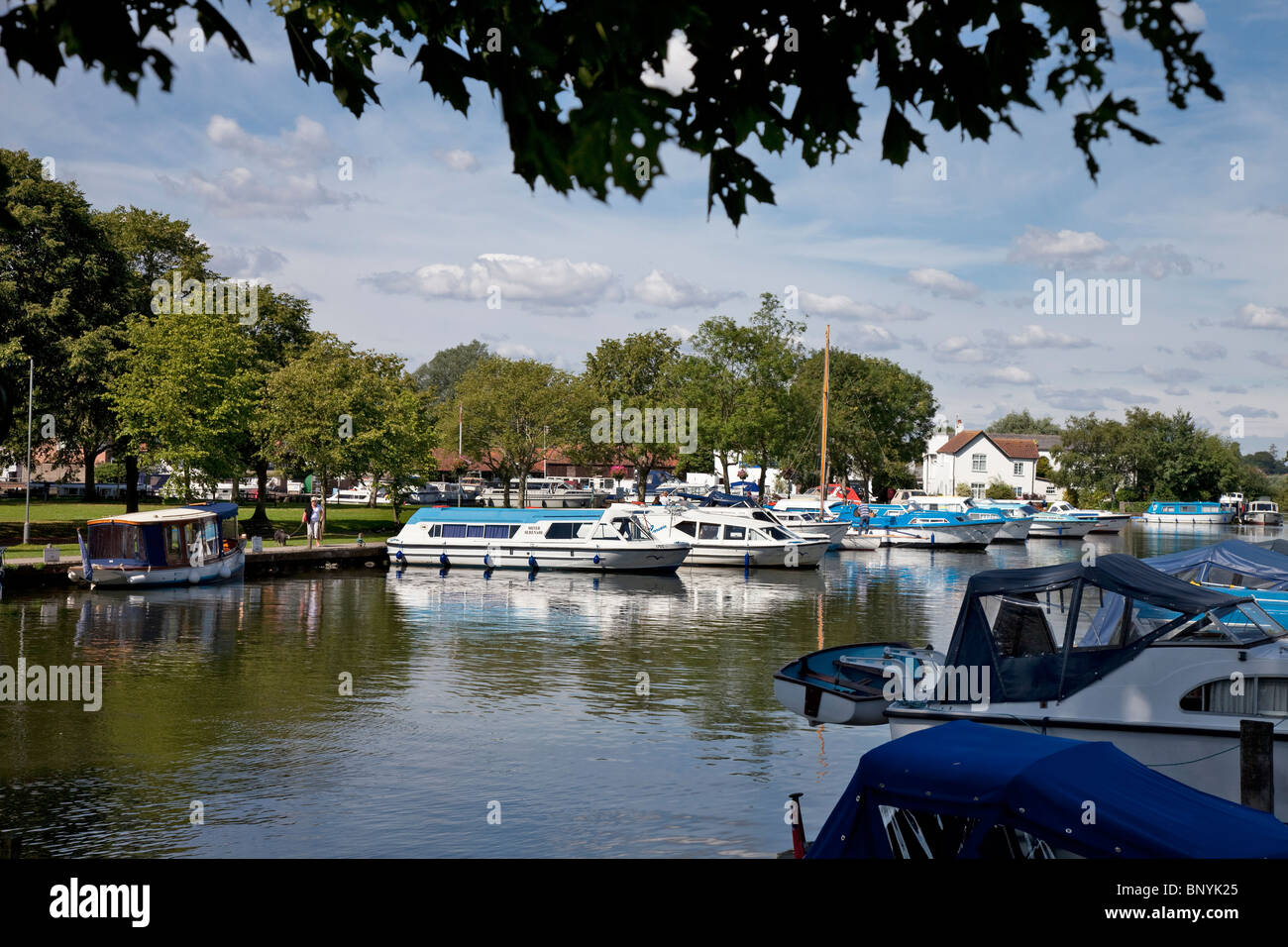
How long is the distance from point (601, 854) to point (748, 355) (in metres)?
67.5

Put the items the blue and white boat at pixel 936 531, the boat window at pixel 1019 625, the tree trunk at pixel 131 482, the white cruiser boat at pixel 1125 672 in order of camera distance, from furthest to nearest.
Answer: the blue and white boat at pixel 936 531 < the tree trunk at pixel 131 482 < the boat window at pixel 1019 625 < the white cruiser boat at pixel 1125 672

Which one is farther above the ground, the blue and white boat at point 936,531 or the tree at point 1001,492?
the tree at point 1001,492

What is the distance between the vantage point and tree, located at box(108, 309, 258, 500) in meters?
44.2

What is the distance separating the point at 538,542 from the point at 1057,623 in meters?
32.9

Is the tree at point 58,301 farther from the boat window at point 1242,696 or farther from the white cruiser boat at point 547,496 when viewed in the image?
the boat window at point 1242,696

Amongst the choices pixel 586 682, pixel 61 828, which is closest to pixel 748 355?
pixel 586 682

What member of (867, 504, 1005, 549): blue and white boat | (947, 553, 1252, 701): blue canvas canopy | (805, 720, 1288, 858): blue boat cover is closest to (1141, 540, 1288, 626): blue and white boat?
(947, 553, 1252, 701): blue canvas canopy

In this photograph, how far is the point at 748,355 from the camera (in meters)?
78.2

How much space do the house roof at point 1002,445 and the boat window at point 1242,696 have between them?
116 metres

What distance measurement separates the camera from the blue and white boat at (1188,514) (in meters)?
103

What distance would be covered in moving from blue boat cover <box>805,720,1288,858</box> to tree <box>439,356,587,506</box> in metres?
66.7

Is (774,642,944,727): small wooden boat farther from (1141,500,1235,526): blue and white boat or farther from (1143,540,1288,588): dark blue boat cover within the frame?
(1141,500,1235,526): blue and white boat

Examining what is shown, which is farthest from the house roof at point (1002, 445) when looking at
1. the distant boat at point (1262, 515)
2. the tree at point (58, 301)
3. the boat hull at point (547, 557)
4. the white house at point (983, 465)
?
the tree at point (58, 301)
